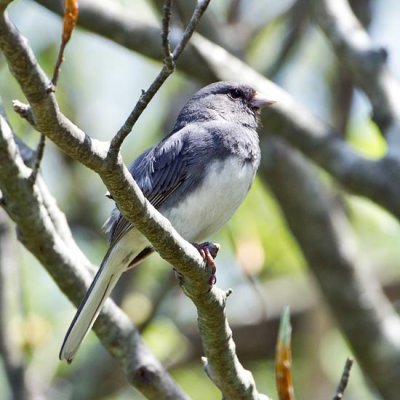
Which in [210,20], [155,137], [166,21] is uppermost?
[155,137]

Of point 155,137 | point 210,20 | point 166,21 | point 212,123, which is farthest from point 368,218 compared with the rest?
point 166,21

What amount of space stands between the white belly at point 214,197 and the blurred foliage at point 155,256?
3.93 ft

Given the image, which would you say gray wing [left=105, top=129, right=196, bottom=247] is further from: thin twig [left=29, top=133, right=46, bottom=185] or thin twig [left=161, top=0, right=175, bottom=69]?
thin twig [left=161, top=0, right=175, bottom=69]

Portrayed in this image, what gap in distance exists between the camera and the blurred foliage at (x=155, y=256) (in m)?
4.58

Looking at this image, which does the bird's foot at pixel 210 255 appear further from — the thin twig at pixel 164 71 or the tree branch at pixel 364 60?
the tree branch at pixel 364 60

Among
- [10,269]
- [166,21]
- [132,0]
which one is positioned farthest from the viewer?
[132,0]

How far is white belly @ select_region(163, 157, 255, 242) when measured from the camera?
3.04 meters

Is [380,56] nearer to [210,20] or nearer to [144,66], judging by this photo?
[210,20]

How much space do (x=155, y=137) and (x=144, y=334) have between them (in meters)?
1.54

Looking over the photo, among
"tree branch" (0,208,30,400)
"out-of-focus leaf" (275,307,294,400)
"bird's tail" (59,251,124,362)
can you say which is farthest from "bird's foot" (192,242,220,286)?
"tree branch" (0,208,30,400)

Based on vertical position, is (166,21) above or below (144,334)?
below

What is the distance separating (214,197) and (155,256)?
220cm

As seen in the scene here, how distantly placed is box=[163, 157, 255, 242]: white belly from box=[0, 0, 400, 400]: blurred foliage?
120 centimetres

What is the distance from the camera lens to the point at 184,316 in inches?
216
